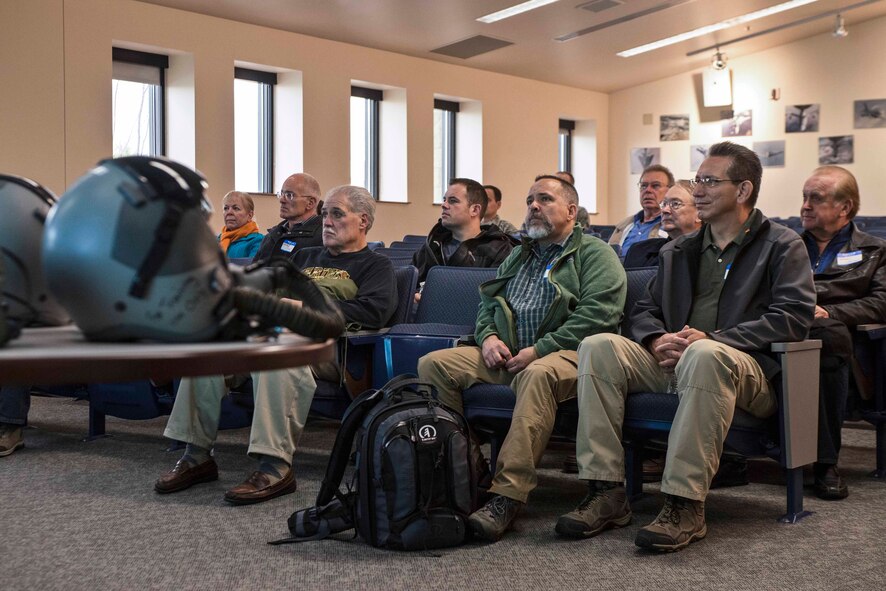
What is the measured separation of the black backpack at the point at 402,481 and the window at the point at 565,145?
12280 mm

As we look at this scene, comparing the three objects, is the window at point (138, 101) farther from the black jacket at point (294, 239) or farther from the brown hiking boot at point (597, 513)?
the brown hiking boot at point (597, 513)

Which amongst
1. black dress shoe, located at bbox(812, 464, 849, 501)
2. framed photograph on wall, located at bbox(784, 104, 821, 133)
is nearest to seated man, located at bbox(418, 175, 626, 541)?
black dress shoe, located at bbox(812, 464, 849, 501)

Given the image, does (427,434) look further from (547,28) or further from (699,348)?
(547,28)

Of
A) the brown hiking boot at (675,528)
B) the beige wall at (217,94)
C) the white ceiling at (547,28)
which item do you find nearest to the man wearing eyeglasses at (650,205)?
the brown hiking boot at (675,528)

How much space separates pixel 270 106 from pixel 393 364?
7.53m

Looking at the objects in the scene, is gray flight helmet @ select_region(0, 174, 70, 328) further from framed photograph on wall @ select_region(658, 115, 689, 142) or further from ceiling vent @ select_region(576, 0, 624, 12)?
framed photograph on wall @ select_region(658, 115, 689, 142)

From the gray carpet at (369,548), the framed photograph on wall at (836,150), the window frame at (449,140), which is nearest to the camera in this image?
the gray carpet at (369,548)

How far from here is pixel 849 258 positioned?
356 cm

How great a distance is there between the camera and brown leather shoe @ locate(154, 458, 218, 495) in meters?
3.23

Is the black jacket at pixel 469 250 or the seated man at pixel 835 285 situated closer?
the seated man at pixel 835 285

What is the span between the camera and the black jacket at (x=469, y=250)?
477 cm

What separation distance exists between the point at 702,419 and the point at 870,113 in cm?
1170

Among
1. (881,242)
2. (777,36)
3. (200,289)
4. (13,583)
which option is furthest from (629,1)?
(200,289)

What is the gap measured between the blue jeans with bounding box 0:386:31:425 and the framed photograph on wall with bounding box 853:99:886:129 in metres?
11.9
